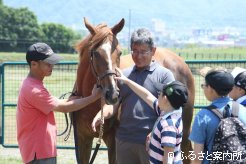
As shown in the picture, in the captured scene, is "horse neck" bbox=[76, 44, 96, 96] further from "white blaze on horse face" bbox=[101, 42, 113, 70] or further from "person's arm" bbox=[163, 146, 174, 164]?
"person's arm" bbox=[163, 146, 174, 164]

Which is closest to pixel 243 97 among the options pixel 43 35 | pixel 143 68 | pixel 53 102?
pixel 143 68

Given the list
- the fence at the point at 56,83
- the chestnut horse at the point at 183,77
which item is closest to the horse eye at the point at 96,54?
the chestnut horse at the point at 183,77

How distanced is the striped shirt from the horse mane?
1210 millimetres

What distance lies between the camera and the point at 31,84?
14.3 feet

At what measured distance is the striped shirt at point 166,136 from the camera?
378 cm

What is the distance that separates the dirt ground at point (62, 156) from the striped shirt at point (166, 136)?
434 centimetres

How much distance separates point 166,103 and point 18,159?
5058mm

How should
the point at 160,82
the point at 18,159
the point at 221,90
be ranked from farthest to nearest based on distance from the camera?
the point at 18,159
the point at 160,82
the point at 221,90

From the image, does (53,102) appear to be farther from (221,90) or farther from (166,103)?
(221,90)

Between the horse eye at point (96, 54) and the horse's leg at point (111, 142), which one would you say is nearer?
the horse eye at point (96, 54)

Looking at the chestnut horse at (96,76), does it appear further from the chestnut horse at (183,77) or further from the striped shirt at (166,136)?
the chestnut horse at (183,77)

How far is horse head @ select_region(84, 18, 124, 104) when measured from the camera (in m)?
4.49

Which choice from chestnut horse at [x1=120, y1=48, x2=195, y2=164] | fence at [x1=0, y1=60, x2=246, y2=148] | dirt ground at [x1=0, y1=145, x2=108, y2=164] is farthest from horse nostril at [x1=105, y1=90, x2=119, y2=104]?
fence at [x1=0, y1=60, x2=246, y2=148]

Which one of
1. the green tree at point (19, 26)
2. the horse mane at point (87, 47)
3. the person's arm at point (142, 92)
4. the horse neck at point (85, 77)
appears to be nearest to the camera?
the person's arm at point (142, 92)
